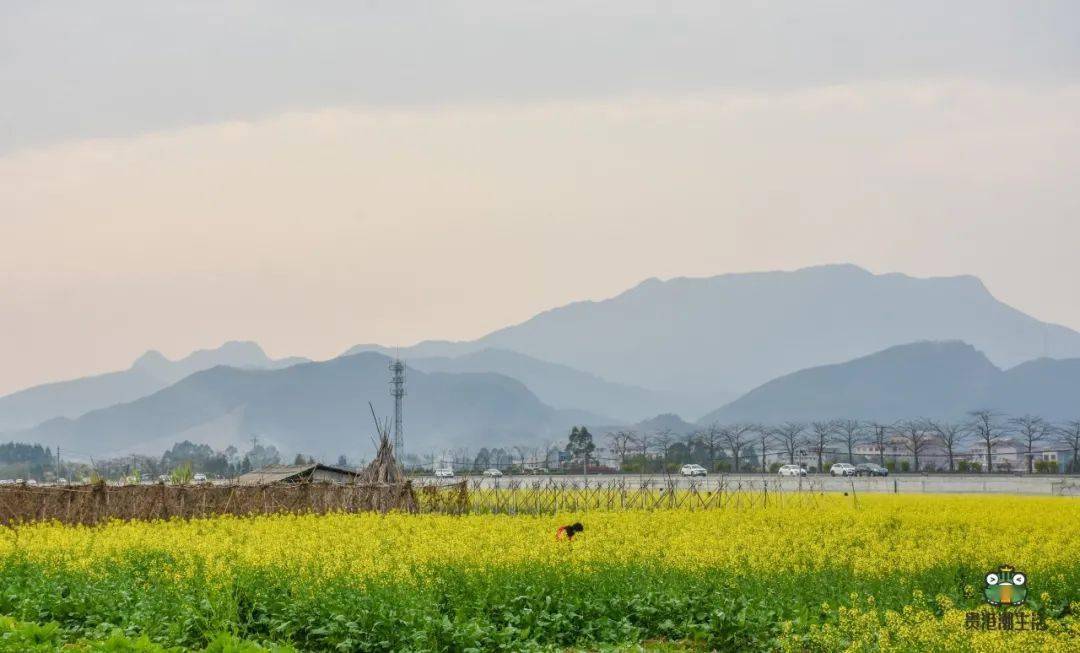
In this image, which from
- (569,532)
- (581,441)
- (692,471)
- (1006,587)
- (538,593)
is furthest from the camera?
(581,441)

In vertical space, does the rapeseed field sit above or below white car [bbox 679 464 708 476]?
below

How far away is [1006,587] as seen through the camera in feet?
41.9

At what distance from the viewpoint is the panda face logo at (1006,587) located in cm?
1204

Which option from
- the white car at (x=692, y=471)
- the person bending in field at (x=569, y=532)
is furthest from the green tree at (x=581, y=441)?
the person bending in field at (x=569, y=532)

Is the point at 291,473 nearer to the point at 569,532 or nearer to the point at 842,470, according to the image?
the point at 569,532

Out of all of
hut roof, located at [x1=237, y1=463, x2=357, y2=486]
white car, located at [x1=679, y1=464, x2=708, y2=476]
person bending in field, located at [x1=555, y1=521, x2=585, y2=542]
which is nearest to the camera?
person bending in field, located at [x1=555, y1=521, x2=585, y2=542]

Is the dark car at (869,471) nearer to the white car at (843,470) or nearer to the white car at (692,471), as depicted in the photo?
the white car at (843,470)

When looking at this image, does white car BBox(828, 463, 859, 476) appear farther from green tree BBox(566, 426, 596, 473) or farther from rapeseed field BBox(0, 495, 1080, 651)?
rapeseed field BBox(0, 495, 1080, 651)

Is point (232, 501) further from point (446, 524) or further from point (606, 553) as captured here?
point (606, 553)

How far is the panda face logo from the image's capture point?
39.5ft

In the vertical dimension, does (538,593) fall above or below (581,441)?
below

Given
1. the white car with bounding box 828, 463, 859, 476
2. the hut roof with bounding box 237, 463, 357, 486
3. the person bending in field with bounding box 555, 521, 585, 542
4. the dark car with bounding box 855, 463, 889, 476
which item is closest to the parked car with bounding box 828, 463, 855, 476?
the white car with bounding box 828, 463, 859, 476

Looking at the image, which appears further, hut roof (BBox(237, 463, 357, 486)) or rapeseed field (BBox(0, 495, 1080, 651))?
hut roof (BBox(237, 463, 357, 486))

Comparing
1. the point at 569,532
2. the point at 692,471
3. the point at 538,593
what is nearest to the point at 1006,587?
the point at 538,593
